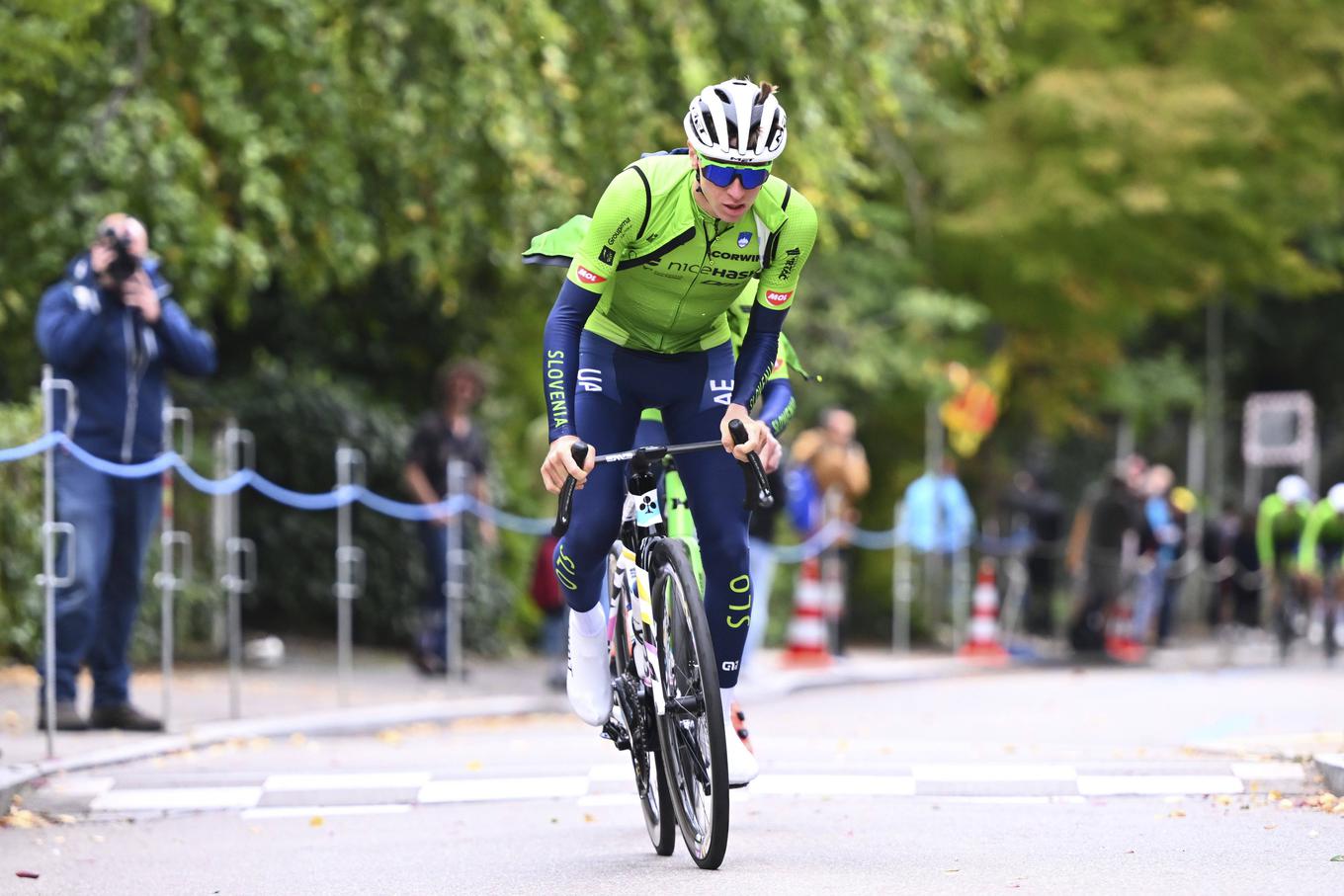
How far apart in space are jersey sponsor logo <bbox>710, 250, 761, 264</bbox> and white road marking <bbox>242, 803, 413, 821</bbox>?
263 cm

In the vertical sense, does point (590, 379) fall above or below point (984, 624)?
above

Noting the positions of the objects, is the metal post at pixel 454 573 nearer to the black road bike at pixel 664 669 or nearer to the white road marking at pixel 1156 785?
the white road marking at pixel 1156 785

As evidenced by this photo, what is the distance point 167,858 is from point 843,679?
1113cm

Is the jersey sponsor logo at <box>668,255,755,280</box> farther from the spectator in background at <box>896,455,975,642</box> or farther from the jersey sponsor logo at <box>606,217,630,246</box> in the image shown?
the spectator in background at <box>896,455,975,642</box>

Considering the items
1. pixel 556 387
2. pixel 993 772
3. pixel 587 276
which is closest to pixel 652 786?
pixel 556 387

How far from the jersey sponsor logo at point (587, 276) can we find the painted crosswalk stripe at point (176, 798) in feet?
9.52

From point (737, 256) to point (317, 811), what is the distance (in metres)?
2.92

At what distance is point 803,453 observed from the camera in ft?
65.2

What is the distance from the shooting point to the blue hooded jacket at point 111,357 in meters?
11.2

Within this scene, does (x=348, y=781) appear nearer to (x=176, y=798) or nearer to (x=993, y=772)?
(x=176, y=798)

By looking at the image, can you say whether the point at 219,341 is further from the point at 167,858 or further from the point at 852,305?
the point at 167,858

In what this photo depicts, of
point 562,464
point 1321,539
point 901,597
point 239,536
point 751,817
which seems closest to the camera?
point 562,464

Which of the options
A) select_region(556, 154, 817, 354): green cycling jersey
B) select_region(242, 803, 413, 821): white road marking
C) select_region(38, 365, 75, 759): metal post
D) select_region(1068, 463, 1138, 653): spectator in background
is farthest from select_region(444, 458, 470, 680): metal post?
select_region(1068, 463, 1138, 653): spectator in background

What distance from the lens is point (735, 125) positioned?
23.5 feet
